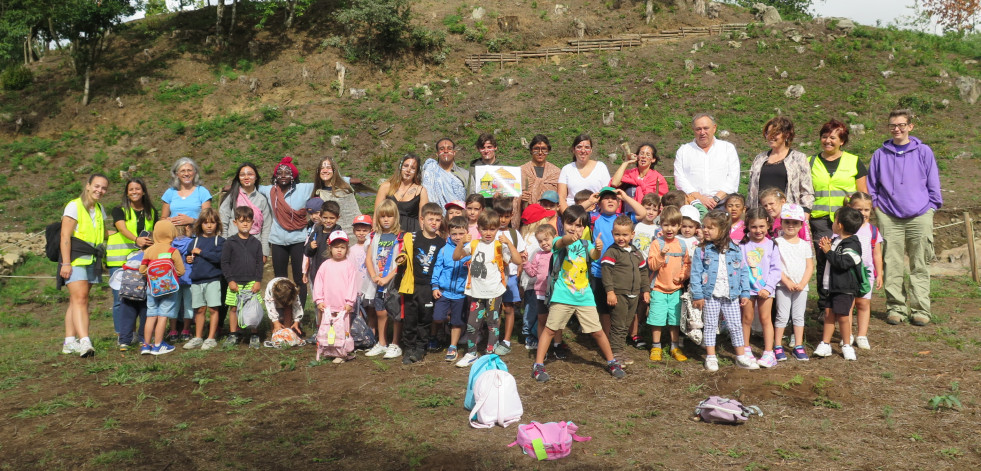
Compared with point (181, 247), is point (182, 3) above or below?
above

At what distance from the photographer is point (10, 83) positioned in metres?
24.3

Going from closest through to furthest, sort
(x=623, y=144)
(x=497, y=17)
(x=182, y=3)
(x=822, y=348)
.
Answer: (x=822, y=348) < (x=623, y=144) < (x=497, y=17) < (x=182, y=3)

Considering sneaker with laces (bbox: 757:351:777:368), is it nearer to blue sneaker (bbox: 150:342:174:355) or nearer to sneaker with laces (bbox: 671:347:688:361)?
sneaker with laces (bbox: 671:347:688:361)

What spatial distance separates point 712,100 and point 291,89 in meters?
16.3

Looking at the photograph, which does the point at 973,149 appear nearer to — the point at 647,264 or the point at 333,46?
the point at 647,264

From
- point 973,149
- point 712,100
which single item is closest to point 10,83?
point 712,100

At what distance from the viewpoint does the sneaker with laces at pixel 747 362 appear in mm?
5496

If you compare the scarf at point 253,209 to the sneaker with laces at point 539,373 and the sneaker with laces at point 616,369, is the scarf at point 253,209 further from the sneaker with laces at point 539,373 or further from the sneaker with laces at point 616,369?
the sneaker with laces at point 616,369

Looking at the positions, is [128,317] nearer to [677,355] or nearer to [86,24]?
[677,355]

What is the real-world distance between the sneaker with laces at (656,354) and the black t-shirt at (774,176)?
79.1 inches

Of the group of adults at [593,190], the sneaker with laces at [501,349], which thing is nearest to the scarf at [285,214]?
the group of adults at [593,190]

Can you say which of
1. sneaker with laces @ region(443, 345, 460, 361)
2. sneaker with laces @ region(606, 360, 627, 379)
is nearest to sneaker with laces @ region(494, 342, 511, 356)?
sneaker with laces @ region(443, 345, 460, 361)

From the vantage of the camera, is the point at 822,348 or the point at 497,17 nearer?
the point at 822,348

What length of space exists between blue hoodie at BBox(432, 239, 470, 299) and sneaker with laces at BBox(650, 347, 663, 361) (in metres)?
1.90
